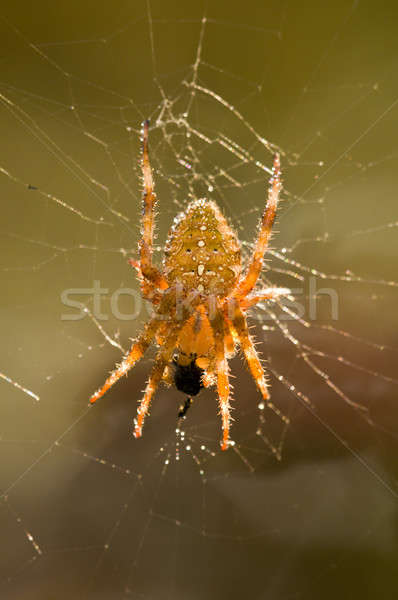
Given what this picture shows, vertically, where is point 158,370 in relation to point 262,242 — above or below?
below

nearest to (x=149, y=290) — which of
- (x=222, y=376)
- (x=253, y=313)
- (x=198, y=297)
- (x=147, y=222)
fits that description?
(x=198, y=297)

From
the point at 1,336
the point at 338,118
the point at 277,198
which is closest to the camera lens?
the point at 277,198

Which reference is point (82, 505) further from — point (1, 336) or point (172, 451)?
point (1, 336)

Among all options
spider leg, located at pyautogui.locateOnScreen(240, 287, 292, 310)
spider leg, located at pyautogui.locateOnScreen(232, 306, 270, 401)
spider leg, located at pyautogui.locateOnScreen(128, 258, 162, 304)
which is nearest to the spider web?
spider leg, located at pyautogui.locateOnScreen(232, 306, 270, 401)

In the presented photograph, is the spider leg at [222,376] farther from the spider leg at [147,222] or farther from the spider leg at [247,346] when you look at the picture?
the spider leg at [147,222]

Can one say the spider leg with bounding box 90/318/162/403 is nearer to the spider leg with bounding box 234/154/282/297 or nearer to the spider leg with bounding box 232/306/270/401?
the spider leg with bounding box 232/306/270/401

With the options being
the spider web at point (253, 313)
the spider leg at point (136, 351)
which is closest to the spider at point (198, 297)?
the spider leg at point (136, 351)

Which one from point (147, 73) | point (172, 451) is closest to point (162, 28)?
point (147, 73)

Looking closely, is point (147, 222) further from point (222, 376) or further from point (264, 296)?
point (222, 376)
